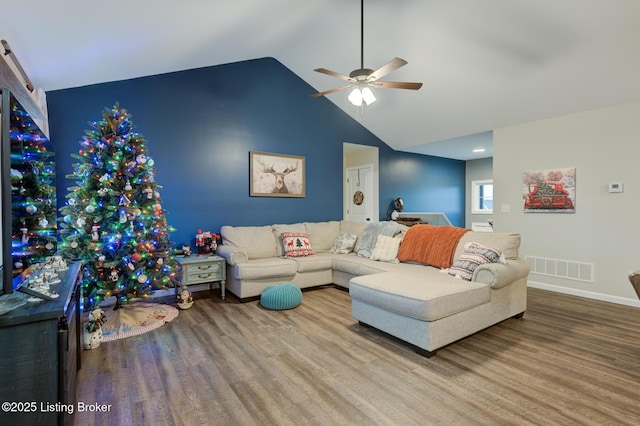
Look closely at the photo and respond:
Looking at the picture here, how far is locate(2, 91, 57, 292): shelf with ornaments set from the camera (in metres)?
1.42

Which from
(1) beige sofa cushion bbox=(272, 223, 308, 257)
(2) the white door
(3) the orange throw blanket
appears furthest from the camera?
(2) the white door

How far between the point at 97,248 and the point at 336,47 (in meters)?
3.98

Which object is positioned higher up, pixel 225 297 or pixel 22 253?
pixel 22 253

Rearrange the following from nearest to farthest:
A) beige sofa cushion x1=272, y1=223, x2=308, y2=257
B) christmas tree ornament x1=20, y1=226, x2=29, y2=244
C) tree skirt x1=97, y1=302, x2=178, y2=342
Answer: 1. christmas tree ornament x1=20, y1=226, x2=29, y2=244
2. tree skirt x1=97, y1=302, x2=178, y2=342
3. beige sofa cushion x1=272, y1=223, x2=308, y2=257

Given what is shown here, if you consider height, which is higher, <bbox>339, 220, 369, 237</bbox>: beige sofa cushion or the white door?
the white door

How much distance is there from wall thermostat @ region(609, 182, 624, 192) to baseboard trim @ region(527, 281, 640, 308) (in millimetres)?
1327

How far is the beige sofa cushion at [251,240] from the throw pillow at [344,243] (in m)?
0.97

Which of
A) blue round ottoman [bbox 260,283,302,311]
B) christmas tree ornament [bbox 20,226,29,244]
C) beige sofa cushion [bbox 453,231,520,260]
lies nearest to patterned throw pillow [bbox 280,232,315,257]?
Answer: blue round ottoman [bbox 260,283,302,311]

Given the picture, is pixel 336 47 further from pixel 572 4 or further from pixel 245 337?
pixel 245 337

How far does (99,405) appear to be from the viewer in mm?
1953

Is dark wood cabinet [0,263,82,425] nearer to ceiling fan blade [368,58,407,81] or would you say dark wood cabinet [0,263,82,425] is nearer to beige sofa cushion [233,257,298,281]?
beige sofa cushion [233,257,298,281]

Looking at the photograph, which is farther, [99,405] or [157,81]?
[157,81]

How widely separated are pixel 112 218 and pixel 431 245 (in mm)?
3511

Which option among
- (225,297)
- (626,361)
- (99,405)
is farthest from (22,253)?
(626,361)
